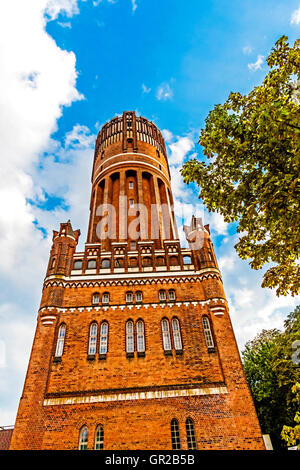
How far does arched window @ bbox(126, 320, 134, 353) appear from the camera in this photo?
1642cm

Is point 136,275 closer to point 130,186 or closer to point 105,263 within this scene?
point 105,263

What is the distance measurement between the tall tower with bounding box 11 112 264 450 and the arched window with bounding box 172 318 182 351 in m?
0.06

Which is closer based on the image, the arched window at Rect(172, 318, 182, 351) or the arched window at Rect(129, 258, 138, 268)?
the arched window at Rect(172, 318, 182, 351)

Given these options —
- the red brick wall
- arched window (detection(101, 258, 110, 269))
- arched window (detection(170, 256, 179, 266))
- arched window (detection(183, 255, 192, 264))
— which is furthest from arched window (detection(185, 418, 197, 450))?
the red brick wall

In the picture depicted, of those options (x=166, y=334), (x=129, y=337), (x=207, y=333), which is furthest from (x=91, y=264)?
(x=207, y=333)

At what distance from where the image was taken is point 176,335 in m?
→ 17.0

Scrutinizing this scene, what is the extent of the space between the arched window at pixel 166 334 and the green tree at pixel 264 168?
978 centimetres

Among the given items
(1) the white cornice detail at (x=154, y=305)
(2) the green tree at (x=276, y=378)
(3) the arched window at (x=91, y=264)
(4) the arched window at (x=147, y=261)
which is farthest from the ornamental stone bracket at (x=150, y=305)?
(2) the green tree at (x=276, y=378)

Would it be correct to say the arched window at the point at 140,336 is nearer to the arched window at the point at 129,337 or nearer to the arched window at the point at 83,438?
the arched window at the point at 129,337

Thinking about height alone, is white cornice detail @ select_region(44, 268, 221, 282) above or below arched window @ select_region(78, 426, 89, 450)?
above

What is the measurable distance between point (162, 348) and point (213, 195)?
10.9m

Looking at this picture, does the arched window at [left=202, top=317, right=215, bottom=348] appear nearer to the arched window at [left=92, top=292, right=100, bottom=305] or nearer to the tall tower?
the tall tower

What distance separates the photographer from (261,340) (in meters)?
29.3
